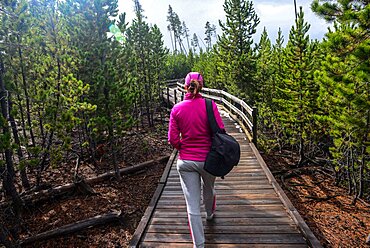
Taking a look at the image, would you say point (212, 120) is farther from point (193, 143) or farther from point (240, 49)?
point (240, 49)

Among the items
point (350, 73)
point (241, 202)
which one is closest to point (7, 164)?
point (241, 202)

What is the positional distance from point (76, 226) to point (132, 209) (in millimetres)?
1672

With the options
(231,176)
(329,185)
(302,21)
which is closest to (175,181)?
(231,176)

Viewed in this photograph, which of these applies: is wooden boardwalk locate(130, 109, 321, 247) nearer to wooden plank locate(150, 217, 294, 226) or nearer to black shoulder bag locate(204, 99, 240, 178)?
wooden plank locate(150, 217, 294, 226)

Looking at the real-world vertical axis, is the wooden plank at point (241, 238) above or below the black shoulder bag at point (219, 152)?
below

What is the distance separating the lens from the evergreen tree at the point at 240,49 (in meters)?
18.6

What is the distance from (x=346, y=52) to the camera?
525cm

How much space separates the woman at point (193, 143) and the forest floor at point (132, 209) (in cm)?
328

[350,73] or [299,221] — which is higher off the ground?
[350,73]

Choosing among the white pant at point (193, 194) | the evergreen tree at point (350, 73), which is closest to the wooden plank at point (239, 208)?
the white pant at point (193, 194)

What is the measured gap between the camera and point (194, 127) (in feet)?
10.6

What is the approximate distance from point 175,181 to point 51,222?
11.2 feet

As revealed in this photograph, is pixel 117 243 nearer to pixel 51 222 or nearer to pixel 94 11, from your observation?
pixel 51 222

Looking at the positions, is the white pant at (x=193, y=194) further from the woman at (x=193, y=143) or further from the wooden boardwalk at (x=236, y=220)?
the wooden boardwalk at (x=236, y=220)
